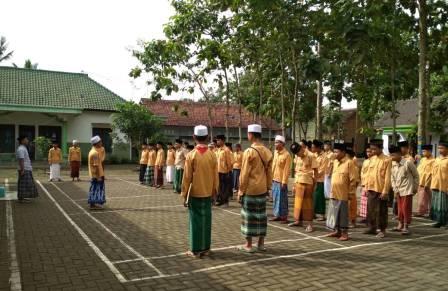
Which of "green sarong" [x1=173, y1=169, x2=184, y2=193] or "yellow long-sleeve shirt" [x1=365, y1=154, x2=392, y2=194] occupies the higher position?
"yellow long-sleeve shirt" [x1=365, y1=154, x2=392, y2=194]

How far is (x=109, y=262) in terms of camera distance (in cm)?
623

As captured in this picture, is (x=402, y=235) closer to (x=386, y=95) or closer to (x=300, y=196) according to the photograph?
(x=300, y=196)

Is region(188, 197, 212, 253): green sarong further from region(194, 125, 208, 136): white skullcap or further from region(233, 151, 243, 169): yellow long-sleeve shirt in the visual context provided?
region(233, 151, 243, 169): yellow long-sleeve shirt

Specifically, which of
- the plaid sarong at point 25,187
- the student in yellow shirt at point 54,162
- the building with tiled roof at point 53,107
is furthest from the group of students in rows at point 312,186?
the building with tiled roof at point 53,107

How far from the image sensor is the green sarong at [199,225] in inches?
253

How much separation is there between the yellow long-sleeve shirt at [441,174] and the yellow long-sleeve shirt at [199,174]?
509cm

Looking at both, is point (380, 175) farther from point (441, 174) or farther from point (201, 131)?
point (201, 131)

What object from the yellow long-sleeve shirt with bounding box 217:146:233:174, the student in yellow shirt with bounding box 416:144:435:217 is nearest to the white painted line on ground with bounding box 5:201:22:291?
the yellow long-sleeve shirt with bounding box 217:146:233:174

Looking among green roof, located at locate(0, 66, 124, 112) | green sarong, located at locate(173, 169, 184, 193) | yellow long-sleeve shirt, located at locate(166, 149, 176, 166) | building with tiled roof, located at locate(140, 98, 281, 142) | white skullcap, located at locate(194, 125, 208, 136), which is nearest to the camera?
white skullcap, located at locate(194, 125, 208, 136)

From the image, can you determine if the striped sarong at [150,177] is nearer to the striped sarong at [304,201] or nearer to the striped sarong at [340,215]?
the striped sarong at [304,201]

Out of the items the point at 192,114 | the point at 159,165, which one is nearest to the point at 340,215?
the point at 159,165

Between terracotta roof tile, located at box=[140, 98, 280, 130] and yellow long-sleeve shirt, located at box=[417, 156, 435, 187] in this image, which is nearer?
yellow long-sleeve shirt, located at box=[417, 156, 435, 187]

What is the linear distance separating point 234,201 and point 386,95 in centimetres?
971

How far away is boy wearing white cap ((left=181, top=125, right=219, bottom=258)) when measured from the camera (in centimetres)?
645
